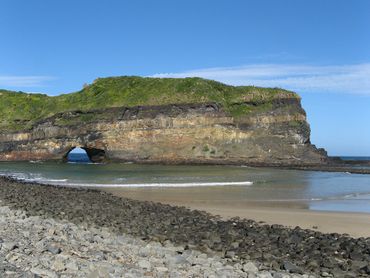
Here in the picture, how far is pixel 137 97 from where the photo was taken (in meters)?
75.2

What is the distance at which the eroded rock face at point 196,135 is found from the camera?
71500 mm

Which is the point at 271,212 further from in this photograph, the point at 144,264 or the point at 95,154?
the point at 95,154

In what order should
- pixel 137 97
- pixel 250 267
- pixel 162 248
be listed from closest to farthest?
pixel 250 267 < pixel 162 248 < pixel 137 97

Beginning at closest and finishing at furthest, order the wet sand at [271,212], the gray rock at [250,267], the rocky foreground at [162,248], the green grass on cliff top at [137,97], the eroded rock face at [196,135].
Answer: the rocky foreground at [162,248], the gray rock at [250,267], the wet sand at [271,212], the eroded rock face at [196,135], the green grass on cliff top at [137,97]

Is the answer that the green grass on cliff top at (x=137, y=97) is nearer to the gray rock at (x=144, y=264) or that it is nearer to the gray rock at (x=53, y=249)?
the gray rock at (x=53, y=249)

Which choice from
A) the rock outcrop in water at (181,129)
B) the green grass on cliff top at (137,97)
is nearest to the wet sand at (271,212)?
the rock outcrop in water at (181,129)

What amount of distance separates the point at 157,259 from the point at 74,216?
20.3ft

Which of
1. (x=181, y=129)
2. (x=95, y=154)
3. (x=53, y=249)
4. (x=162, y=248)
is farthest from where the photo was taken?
(x=95, y=154)

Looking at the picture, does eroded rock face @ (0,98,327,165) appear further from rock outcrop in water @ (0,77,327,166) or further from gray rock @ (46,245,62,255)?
gray rock @ (46,245,62,255)

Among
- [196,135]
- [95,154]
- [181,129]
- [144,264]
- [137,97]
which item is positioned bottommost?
[144,264]

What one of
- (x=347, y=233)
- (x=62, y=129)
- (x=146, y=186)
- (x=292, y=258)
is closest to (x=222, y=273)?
(x=292, y=258)

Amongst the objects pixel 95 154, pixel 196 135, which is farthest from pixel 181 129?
pixel 95 154

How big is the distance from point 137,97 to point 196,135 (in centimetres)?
1224

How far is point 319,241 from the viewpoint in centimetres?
1127
